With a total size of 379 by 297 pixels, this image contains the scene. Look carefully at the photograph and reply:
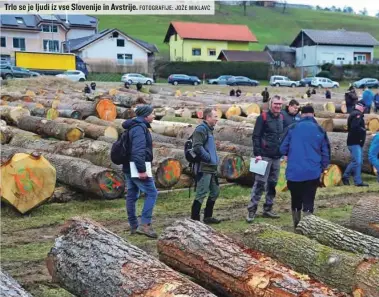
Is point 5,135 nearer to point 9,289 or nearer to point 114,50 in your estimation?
point 9,289

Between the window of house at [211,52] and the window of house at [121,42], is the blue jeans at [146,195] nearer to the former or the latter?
the window of house at [121,42]

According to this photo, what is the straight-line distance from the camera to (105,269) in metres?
4.98

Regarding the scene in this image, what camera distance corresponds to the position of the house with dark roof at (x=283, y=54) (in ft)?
235

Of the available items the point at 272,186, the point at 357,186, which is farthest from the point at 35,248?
the point at 357,186

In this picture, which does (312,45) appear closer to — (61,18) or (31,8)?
(61,18)

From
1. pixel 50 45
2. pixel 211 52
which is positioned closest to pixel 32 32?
pixel 50 45

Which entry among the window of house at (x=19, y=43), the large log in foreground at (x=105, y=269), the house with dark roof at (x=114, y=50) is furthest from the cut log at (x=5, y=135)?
the window of house at (x=19, y=43)

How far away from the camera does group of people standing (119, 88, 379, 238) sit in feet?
24.0

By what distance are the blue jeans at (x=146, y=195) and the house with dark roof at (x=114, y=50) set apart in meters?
51.0

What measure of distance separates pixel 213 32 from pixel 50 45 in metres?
21.4

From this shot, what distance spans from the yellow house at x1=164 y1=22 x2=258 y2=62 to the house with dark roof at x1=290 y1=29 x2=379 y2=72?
6.67 m

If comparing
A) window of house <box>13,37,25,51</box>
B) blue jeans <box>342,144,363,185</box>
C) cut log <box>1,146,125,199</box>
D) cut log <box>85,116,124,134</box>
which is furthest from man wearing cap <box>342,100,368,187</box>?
window of house <box>13,37,25,51</box>

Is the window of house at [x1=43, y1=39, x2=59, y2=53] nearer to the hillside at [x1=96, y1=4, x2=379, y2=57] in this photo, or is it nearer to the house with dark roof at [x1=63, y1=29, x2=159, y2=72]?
the house with dark roof at [x1=63, y1=29, x2=159, y2=72]

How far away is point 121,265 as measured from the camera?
4930 mm
